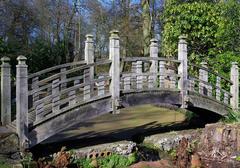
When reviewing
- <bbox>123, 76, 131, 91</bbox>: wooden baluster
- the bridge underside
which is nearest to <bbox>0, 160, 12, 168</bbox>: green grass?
the bridge underside

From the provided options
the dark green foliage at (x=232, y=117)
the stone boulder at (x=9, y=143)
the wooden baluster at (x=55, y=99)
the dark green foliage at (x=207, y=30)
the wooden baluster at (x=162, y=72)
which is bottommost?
the stone boulder at (x=9, y=143)

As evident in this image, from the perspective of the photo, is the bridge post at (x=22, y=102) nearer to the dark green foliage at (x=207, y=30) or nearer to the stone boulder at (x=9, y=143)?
the stone boulder at (x=9, y=143)

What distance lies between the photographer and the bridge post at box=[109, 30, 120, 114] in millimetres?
9938

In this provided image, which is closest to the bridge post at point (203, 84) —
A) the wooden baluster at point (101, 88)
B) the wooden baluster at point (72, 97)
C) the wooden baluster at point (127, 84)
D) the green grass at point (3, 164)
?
the wooden baluster at point (127, 84)

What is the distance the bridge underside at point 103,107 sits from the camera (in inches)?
354

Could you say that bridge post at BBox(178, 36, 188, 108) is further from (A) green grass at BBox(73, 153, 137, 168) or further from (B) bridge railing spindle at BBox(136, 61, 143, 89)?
(A) green grass at BBox(73, 153, 137, 168)

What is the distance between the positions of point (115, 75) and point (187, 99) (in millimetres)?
2723

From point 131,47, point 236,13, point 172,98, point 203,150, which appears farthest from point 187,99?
point 131,47

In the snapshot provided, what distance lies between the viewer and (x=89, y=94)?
9.73 meters

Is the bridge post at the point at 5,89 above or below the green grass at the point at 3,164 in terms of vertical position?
above

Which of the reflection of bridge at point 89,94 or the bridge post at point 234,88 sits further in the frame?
the bridge post at point 234,88

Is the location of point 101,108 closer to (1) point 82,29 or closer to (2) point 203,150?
(2) point 203,150

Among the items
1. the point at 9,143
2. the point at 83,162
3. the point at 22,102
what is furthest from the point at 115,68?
the point at 9,143

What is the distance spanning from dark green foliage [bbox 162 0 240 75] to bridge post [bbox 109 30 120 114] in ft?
19.9
